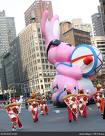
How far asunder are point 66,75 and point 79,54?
177 centimetres

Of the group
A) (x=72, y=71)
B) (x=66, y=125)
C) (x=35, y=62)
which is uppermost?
(x=35, y=62)

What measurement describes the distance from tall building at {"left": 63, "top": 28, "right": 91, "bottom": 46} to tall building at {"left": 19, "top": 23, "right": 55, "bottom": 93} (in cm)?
1021

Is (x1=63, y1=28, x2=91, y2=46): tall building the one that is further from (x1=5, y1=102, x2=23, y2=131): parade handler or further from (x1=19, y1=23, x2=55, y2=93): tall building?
(x1=5, y1=102, x2=23, y2=131): parade handler

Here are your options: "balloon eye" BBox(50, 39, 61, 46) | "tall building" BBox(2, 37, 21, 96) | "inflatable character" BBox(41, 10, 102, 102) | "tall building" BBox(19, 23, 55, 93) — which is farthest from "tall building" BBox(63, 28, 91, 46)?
"inflatable character" BBox(41, 10, 102, 102)

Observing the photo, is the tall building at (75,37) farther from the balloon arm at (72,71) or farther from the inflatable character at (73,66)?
the balloon arm at (72,71)

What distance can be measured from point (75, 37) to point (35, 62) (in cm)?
1669

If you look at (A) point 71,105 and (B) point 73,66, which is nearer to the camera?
(A) point 71,105

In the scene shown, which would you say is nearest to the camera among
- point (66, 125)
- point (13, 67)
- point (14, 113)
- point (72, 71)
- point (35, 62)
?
point (66, 125)

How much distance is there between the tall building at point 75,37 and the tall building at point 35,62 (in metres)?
10.2

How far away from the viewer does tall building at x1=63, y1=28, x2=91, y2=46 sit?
462 ft

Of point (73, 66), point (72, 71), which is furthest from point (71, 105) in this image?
point (73, 66)

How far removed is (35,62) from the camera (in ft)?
456

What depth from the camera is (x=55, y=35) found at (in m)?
30.8

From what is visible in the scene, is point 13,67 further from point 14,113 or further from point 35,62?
point 14,113
